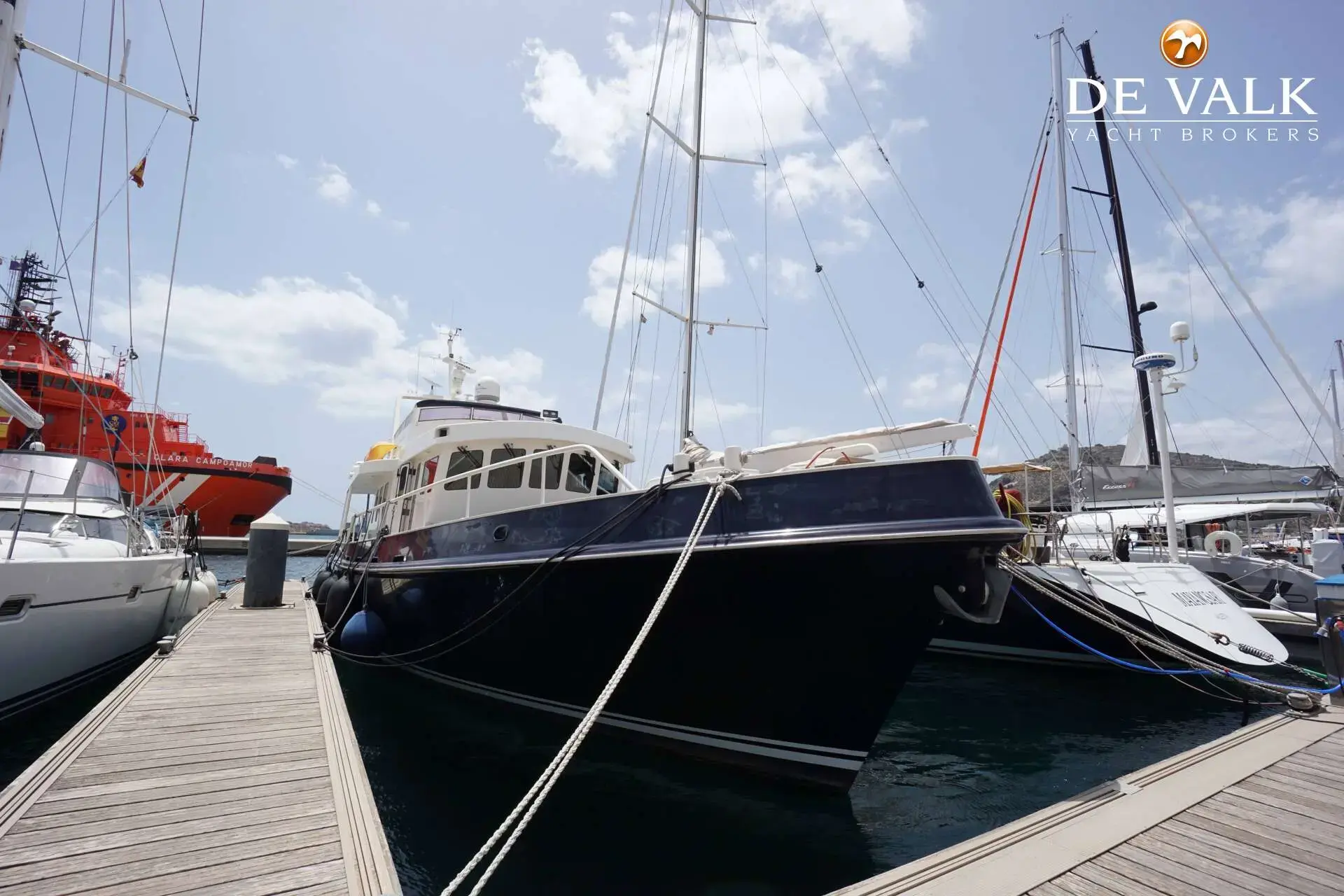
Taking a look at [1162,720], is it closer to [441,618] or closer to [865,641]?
[865,641]

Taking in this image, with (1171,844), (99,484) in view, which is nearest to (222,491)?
(99,484)

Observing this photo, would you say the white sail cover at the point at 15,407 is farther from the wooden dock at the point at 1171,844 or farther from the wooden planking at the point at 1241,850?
the wooden planking at the point at 1241,850

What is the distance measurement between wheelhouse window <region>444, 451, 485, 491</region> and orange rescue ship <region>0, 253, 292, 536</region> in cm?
1959

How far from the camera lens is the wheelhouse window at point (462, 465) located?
8.70m

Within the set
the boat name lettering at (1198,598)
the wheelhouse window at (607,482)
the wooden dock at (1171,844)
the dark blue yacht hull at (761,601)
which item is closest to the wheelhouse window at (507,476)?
the wheelhouse window at (607,482)

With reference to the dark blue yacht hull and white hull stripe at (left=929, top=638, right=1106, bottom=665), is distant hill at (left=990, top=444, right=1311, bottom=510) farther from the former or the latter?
the dark blue yacht hull

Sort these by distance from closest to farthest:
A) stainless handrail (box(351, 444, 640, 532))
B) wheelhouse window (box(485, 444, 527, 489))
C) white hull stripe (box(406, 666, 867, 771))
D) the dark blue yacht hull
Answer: the dark blue yacht hull < white hull stripe (box(406, 666, 867, 771)) < stainless handrail (box(351, 444, 640, 532)) < wheelhouse window (box(485, 444, 527, 489))

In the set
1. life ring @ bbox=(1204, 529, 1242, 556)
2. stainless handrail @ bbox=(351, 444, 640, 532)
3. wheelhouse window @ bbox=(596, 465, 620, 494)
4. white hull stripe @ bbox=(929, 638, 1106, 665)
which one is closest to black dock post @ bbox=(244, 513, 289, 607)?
stainless handrail @ bbox=(351, 444, 640, 532)

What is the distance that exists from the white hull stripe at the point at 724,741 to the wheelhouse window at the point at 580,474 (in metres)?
2.54

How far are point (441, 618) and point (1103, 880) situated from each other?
6601mm

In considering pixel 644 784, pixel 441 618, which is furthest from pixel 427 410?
pixel 644 784

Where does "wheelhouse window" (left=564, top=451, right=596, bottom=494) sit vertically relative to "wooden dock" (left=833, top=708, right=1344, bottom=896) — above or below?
above

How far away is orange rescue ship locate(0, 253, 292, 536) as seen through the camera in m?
23.9

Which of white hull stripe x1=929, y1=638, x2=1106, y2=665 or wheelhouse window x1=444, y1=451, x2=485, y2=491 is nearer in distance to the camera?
wheelhouse window x1=444, y1=451, x2=485, y2=491
